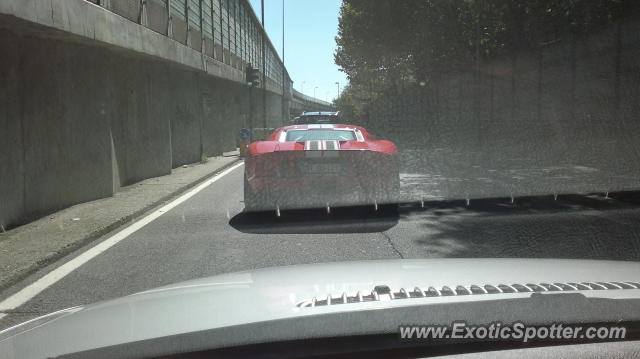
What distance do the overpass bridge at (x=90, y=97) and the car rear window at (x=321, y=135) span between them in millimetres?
3491

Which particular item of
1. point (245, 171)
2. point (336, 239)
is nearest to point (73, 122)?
point (245, 171)

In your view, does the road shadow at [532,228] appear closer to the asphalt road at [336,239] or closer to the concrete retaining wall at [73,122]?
the asphalt road at [336,239]

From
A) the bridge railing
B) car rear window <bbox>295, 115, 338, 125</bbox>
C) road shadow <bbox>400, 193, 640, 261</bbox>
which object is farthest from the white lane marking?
car rear window <bbox>295, 115, 338, 125</bbox>

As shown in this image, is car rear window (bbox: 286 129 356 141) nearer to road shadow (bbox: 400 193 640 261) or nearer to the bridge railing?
road shadow (bbox: 400 193 640 261)

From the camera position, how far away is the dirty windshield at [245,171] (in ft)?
18.3

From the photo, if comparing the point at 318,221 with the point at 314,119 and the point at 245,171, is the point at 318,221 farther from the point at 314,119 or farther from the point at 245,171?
the point at 314,119

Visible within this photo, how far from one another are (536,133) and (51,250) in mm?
17897

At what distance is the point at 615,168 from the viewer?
12.3m

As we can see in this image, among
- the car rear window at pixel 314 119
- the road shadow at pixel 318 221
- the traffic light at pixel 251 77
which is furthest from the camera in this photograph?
the traffic light at pixel 251 77

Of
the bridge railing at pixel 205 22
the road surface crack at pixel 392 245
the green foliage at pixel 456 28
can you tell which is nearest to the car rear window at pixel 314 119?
the bridge railing at pixel 205 22

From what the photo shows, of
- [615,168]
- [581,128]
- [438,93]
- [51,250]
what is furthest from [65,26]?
[438,93]

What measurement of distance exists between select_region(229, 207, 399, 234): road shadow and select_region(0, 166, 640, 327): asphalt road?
0.01 metres

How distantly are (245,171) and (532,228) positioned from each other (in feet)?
12.1

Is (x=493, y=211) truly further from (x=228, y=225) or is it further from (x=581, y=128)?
(x=581, y=128)
